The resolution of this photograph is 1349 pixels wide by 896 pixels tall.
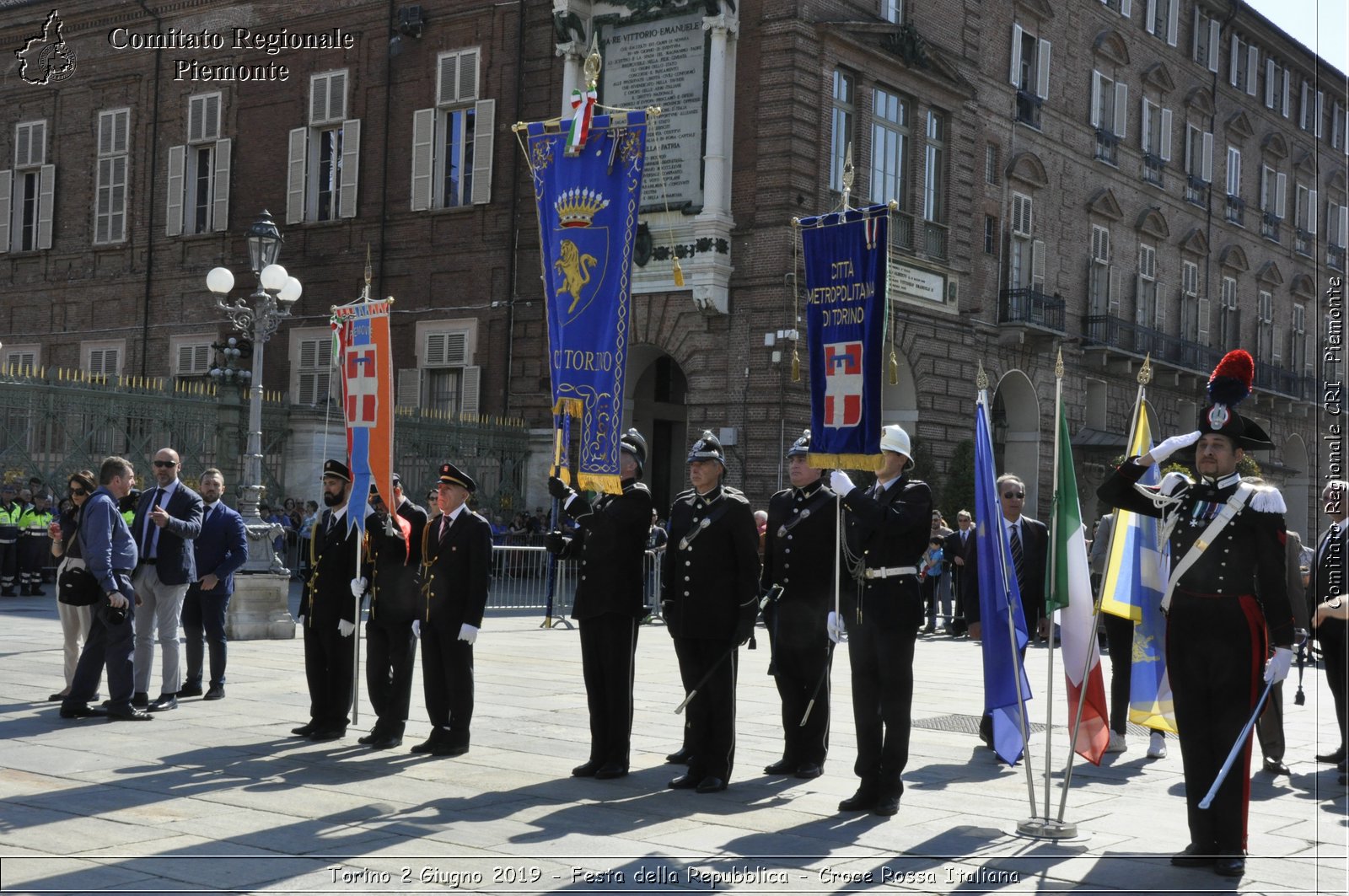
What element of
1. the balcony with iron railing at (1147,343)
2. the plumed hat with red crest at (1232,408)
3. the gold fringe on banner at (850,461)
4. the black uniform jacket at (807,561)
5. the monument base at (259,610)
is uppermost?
the balcony with iron railing at (1147,343)

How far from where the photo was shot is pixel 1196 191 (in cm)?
3931

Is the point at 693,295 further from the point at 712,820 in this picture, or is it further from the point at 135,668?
the point at 712,820

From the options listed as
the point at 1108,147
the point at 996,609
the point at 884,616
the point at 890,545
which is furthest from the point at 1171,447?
the point at 1108,147

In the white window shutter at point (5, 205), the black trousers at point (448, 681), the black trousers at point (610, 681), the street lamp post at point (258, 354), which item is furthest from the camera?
the white window shutter at point (5, 205)

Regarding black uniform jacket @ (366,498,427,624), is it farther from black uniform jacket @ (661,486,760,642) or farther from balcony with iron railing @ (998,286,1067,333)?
balcony with iron railing @ (998,286,1067,333)

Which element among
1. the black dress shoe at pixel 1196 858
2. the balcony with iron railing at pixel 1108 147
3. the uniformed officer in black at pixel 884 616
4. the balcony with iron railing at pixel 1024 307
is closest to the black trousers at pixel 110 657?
the uniformed officer in black at pixel 884 616

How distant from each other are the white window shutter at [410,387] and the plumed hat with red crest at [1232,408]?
23.7m

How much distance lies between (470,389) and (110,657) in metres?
18.7

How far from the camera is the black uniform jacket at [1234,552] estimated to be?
→ 7.12 metres

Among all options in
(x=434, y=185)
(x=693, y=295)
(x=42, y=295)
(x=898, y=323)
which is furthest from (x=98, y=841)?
(x=42, y=295)

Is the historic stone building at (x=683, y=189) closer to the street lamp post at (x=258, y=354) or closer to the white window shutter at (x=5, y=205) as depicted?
the white window shutter at (x=5, y=205)

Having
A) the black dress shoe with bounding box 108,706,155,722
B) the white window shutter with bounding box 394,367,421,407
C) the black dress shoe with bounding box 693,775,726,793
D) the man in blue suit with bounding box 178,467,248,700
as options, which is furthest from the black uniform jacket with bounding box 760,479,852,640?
the white window shutter with bounding box 394,367,421,407

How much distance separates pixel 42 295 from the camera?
3525 cm

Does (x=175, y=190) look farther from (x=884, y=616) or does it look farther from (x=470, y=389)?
(x=884, y=616)
